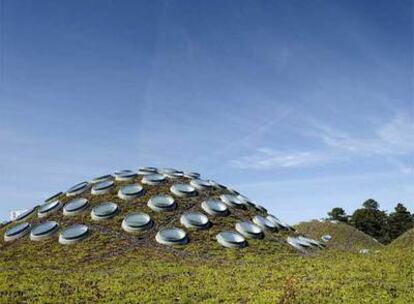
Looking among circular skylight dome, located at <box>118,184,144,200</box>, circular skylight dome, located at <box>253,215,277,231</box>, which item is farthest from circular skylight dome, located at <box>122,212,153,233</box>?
circular skylight dome, located at <box>253,215,277,231</box>

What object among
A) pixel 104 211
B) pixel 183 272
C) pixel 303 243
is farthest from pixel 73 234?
pixel 303 243

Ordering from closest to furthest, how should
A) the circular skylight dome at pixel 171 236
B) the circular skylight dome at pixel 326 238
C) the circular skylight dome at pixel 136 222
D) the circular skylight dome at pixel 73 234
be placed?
the circular skylight dome at pixel 171 236
the circular skylight dome at pixel 73 234
the circular skylight dome at pixel 136 222
the circular skylight dome at pixel 326 238

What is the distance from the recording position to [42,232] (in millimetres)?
32094

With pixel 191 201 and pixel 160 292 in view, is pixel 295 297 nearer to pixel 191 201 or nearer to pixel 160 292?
pixel 160 292

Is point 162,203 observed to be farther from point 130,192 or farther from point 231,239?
point 231,239

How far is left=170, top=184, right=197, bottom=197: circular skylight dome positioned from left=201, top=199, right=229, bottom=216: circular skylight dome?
1.55 meters

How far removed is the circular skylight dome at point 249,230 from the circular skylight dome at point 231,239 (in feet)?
2.53

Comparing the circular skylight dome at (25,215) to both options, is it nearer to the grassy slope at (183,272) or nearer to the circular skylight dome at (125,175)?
the grassy slope at (183,272)

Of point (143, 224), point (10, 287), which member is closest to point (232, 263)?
point (143, 224)

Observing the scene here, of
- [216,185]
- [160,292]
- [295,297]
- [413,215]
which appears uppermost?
[413,215]

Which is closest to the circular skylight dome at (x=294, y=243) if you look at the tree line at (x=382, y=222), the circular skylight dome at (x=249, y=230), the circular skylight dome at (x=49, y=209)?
the circular skylight dome at (x=249, y=230)

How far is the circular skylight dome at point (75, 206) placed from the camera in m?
34.5

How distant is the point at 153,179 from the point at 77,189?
22.7 feet

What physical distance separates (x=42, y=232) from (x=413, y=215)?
267ft
